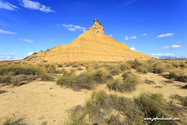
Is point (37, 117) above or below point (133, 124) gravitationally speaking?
below

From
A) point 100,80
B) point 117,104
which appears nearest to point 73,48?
point 100,80

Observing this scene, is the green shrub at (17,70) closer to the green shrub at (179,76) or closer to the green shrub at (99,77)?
the green shrub at (99,77)

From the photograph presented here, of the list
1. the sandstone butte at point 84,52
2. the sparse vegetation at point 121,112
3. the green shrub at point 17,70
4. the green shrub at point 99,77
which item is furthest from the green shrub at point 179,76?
the sandstone butte at point 84,52

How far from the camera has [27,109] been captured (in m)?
3.14

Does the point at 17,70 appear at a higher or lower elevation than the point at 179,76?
higher

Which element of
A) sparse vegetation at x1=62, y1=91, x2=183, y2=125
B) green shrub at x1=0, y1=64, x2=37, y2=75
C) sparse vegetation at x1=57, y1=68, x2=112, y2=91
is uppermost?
green shrub at x1=0, y1=64, x2=37, y2=75

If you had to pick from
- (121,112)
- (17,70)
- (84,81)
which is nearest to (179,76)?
(121,112)

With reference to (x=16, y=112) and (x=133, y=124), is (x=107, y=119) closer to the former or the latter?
(x=133, y=124)

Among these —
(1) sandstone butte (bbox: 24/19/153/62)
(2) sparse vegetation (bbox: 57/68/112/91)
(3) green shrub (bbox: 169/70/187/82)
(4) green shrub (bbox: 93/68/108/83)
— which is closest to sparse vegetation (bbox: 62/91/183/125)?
(2) sparse vegetation (bbox: 57/68/112/91)

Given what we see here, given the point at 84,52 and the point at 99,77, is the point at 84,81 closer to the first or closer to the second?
the point at 99,77

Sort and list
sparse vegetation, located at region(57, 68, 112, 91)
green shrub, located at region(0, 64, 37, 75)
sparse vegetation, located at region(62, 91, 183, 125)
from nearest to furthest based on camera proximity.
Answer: sparse vegetation, located at region(62, 91, 183, 125), sparse vegetation, located at region(57, 68, 112, 91), green shrub, located at region(0, 64, 37, 75)

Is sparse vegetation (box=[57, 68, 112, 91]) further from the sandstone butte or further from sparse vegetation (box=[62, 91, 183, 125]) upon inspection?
the sandstone butte

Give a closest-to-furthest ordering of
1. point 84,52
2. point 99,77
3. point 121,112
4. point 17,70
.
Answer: point 121,112 < point 99,77 < point 17,70 < point 84,52

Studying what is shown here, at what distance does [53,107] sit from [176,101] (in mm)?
4816
